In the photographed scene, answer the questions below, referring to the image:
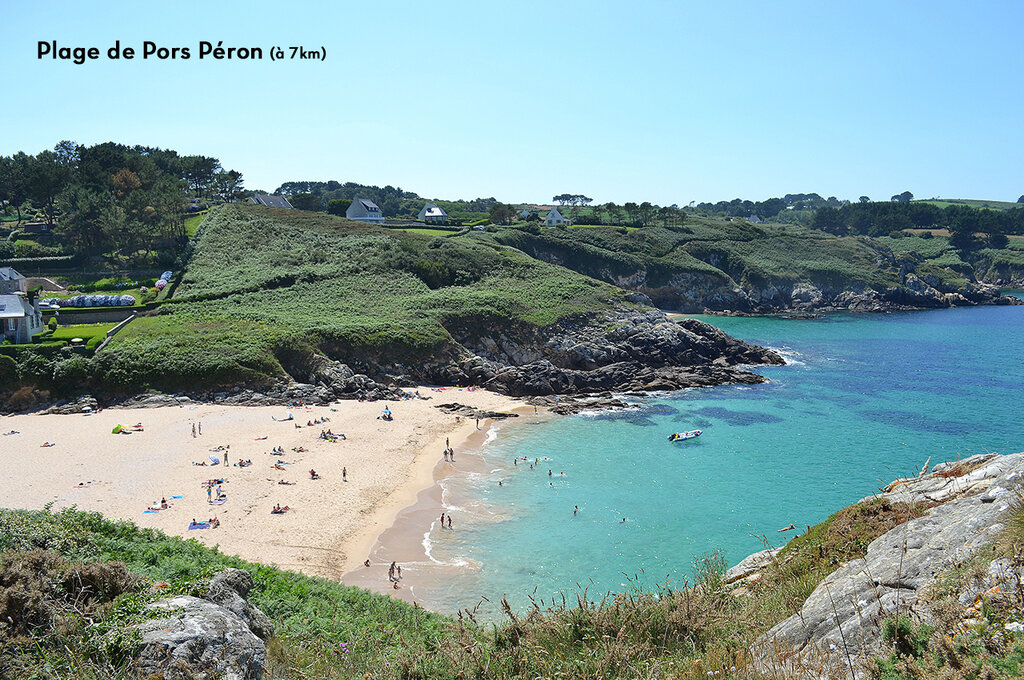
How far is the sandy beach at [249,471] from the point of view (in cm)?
2511

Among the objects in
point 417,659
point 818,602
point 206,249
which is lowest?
point 417,659

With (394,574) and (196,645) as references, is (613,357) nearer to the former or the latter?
(394,574)

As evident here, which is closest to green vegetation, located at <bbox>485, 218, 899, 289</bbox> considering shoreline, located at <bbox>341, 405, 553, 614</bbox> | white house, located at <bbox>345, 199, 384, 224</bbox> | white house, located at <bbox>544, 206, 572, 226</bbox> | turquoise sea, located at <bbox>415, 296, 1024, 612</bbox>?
white house, located at <bbox>544, 206, 572, 226</bbox>

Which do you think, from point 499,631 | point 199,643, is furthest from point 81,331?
point 499,631

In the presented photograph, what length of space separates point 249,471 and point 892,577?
29.4m

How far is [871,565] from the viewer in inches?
322

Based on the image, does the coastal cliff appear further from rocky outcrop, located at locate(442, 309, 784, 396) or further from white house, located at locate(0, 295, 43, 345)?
white house, located at locate(0, 295, 43, 345)

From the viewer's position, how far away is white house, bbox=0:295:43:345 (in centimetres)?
4238

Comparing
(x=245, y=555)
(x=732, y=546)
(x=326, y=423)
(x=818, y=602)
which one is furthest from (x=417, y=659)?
(x=326, y=423)

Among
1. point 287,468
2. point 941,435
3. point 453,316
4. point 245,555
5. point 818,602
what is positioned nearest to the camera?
point 818,602

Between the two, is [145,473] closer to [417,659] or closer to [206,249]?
[417,659]

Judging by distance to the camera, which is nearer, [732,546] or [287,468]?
[732,546]

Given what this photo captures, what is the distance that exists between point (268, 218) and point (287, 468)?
54184mm

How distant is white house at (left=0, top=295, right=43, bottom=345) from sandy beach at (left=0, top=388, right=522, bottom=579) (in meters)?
8.36
